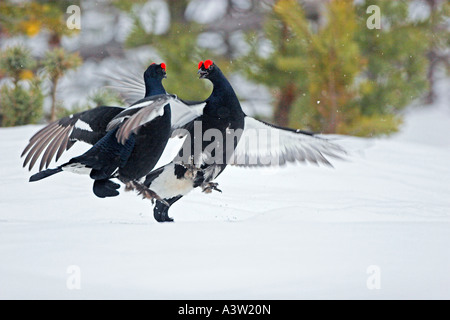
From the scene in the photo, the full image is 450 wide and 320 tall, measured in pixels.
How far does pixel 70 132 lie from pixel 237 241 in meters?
1.25

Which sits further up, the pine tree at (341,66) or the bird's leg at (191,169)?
the pine tree at (341,66)

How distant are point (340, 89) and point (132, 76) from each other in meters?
2.80

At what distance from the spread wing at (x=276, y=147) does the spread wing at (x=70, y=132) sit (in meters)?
0.74

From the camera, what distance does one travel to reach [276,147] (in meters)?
3.68

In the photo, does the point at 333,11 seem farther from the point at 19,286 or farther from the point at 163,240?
the point at 19,286

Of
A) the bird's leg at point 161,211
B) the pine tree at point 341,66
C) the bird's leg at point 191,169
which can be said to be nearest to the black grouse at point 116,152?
the bird's leg at point 191,169

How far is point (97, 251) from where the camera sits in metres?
2.35

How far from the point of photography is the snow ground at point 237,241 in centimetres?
203

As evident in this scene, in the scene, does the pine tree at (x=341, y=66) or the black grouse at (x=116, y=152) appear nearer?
the black grouse at (x=116, y=152)

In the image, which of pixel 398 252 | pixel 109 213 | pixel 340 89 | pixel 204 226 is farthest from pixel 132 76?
pixel 340 89

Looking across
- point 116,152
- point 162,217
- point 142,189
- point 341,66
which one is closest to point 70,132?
point 116,152

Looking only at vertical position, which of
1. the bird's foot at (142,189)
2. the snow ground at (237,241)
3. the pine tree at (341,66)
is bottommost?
the snow ground at (237,241)

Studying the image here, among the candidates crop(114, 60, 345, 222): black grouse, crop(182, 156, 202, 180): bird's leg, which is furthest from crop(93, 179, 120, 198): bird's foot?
crop(182, 156, 202, 180): bird's leg

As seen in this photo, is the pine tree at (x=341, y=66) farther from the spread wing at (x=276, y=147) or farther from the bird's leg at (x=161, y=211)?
the bird's leg at (x=161, y=211)
